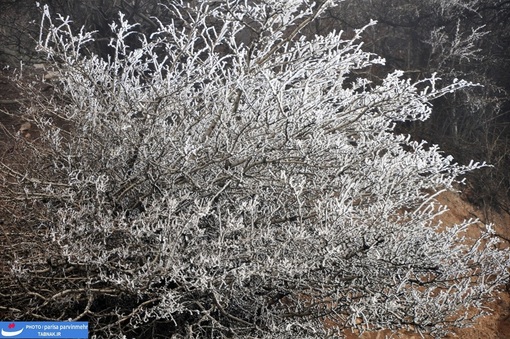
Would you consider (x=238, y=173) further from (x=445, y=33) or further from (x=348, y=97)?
(x=445, y=33)

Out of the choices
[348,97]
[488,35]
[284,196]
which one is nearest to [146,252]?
[284,196]

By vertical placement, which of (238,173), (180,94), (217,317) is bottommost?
(217,317)

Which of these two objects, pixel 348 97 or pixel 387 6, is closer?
pixel 348 97

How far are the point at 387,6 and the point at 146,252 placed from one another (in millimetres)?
9155

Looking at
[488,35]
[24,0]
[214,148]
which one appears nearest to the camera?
[214,148]

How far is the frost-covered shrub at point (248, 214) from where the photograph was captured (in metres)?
3.04

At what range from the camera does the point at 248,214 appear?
3.64m

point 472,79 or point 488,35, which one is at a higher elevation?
point 488,35

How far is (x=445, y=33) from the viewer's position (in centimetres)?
936

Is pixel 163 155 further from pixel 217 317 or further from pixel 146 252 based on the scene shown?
pixel 217 317

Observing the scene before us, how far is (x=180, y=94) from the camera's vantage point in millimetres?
3725

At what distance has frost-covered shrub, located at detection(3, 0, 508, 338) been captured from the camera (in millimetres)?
3037

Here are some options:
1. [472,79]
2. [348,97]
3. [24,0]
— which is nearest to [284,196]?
[348,97]

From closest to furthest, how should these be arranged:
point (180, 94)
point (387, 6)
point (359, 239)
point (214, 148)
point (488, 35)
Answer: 1. point (359, 239)
2. point (214, 148)
3. point (180, 94)
4. point (488, 35)
5. point (387, 6)
